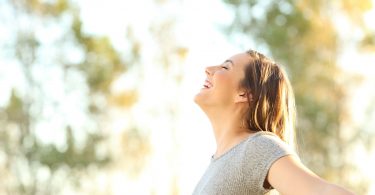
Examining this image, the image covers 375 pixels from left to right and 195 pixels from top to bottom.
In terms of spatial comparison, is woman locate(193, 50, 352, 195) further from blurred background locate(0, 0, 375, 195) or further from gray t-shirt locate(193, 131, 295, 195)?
blurred background locate(0, 0, 375, 195)

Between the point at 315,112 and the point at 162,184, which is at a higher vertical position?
the point at 315,112

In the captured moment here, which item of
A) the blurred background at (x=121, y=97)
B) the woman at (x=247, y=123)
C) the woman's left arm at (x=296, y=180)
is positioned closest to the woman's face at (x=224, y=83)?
the woman at (x=247, y=123)

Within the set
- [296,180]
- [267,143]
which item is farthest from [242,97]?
[296,180]

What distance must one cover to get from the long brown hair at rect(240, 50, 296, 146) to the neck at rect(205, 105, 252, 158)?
2 centimetres

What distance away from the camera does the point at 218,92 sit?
6.47ft

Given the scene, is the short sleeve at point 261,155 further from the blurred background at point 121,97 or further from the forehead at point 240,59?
the blurred background at point 121,97

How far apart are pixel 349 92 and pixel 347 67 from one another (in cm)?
40

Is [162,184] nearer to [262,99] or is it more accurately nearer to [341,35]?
[341,35]

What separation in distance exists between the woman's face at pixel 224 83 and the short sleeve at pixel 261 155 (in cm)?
19

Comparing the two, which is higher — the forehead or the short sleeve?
the forehead

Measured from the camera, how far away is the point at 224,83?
77.6 inches

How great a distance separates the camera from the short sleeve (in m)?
1.70

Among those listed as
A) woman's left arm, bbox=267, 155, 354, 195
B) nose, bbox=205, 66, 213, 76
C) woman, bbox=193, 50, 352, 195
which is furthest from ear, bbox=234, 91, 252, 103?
woman's left arm, bbox=267, 155, 354, 195

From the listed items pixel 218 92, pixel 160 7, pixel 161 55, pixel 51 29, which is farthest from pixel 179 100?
pixel 218 92
